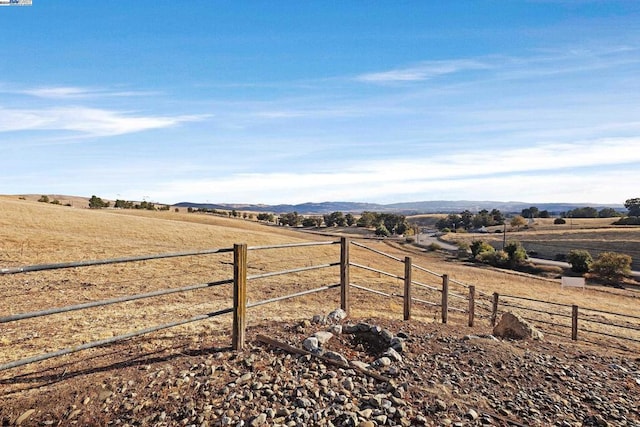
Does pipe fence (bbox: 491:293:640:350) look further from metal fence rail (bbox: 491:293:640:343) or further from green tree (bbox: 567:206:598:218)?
green tree (bbox: 567:206:598:218)

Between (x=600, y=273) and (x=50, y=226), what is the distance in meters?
51.5

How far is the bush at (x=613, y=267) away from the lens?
42500 mm

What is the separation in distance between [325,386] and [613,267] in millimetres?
48821

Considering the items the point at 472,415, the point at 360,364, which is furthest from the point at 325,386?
the point at 472,415

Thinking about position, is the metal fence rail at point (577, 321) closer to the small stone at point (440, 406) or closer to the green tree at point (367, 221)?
the small stone at point (440, 406)

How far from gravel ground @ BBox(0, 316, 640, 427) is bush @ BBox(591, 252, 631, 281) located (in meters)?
43.7

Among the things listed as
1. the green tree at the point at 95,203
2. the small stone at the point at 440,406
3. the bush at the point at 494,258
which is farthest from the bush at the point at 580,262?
the green tree at the point at 95,203

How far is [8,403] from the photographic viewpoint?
465 cm

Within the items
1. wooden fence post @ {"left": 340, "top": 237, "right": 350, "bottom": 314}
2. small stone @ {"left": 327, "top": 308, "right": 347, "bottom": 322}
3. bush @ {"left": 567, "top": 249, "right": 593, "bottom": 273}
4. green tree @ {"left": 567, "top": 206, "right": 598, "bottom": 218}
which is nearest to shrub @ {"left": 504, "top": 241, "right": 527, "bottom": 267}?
bush @ {"left": 567, "top": 249, "right": 593, "bottom": 273}

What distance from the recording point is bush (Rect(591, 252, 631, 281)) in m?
42.5

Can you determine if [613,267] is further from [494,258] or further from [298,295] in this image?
[298,295]

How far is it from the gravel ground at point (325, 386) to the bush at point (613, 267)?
143 ft

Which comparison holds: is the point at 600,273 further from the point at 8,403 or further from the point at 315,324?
the point at 8,403

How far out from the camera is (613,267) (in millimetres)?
42906
